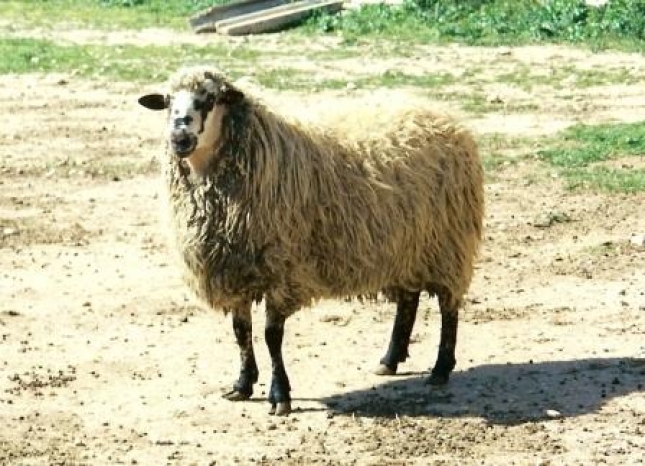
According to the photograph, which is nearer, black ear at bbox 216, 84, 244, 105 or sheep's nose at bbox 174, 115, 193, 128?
sheep's nose at bbox 174, 115, 193, 128

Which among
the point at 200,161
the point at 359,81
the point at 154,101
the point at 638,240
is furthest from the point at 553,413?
the point at 359,81

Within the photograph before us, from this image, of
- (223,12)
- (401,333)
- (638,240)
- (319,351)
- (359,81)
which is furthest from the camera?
(223,12)

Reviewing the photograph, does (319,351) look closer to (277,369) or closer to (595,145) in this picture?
(277,369)

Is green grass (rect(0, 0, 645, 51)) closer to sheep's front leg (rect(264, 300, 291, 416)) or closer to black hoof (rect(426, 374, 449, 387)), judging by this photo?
black hoof (rect(426, 374, 449, 387))

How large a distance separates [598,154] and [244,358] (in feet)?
20.9

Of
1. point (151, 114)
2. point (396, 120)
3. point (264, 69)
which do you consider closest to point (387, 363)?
point (396, 120)

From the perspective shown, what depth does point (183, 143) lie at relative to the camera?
9.09 metres

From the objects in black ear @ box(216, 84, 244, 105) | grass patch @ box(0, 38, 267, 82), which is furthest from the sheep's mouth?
grass patch @ box(0, 38, 267, 82)

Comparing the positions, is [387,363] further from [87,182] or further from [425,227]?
[87,182]

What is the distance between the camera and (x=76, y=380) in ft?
32.9

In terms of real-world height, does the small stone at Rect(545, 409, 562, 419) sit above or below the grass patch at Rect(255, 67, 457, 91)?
above

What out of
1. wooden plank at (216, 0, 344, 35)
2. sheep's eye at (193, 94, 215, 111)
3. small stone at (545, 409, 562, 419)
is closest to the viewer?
small stone at (545, 409, 562, 419)

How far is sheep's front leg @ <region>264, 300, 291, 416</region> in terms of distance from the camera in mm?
9305

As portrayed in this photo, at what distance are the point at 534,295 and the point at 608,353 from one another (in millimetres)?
1449
